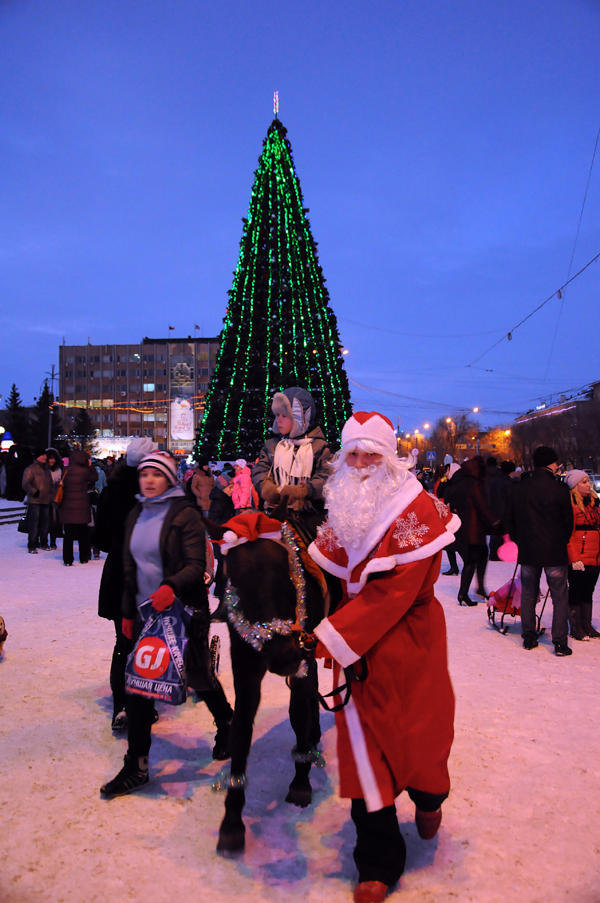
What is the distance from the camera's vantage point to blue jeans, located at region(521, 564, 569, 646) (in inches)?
240

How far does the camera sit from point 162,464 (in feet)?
11.6

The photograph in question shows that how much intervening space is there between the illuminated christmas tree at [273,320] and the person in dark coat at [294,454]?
1569 cm

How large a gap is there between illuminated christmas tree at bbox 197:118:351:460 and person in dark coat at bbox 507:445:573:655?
553 inches

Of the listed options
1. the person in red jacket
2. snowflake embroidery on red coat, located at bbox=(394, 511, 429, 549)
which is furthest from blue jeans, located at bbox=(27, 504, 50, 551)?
snowflake embroidery on red coat, located at bbox=(394, 511, 429, 549)

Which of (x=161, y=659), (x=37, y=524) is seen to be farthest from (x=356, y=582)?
(x=37, y=524)

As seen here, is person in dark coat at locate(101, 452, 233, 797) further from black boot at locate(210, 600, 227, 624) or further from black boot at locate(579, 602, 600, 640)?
black boot at locate(579, 602, 600, 640)

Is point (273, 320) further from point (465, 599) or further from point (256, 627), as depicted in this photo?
point (256, 627)

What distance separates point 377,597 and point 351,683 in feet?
1.41

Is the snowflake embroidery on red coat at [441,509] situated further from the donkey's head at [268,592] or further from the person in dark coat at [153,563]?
the person in dark coat at [153,563]

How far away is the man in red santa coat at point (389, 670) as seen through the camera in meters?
2.47

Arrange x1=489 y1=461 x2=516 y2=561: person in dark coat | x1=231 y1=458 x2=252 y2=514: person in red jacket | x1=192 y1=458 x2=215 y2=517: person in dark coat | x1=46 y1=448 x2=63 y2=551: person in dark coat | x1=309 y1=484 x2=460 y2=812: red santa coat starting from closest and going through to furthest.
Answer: x1=309 y1=484 x2=460 y2=812: red santa coat < x1=231 y1=458 x2=252 y2=514: person in red jacket < x1=489 y1=461 x2=516 y2=561: person in dark coat < x1=192 y1=458 x2=215 y2=517: person in dark coat < x1=46 y1=448 x2=63 y2=551: person in dark coat

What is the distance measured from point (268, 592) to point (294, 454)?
5.05 ft

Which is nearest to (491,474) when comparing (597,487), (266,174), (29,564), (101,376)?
(29,564)

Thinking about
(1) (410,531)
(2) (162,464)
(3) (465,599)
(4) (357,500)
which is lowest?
(3) (465,599)
